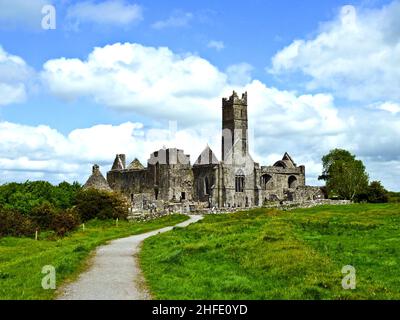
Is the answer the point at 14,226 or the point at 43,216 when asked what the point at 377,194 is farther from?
the point at 14,226

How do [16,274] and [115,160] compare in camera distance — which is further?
[115,160]

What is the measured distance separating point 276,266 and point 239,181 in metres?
73.0

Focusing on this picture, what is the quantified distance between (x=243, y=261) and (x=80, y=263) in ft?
22.7

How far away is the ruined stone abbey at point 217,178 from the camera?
301 feet

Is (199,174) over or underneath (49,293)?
over

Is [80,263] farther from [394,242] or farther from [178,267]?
[394,242]

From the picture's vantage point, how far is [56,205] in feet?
216

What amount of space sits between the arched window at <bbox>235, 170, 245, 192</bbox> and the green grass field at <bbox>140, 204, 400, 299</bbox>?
191 feet

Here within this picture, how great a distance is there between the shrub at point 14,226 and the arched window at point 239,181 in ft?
157

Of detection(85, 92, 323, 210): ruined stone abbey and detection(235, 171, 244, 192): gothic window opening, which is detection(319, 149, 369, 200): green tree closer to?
detection(85, 92, 323, 210): ruined stone abbey

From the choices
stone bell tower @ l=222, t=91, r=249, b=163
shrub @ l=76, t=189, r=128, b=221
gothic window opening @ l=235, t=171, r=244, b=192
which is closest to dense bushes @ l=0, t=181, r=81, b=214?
shrub @ l=76, t=189, r=128, b=221

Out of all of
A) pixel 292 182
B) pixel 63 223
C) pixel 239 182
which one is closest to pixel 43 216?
pixel 63 223
